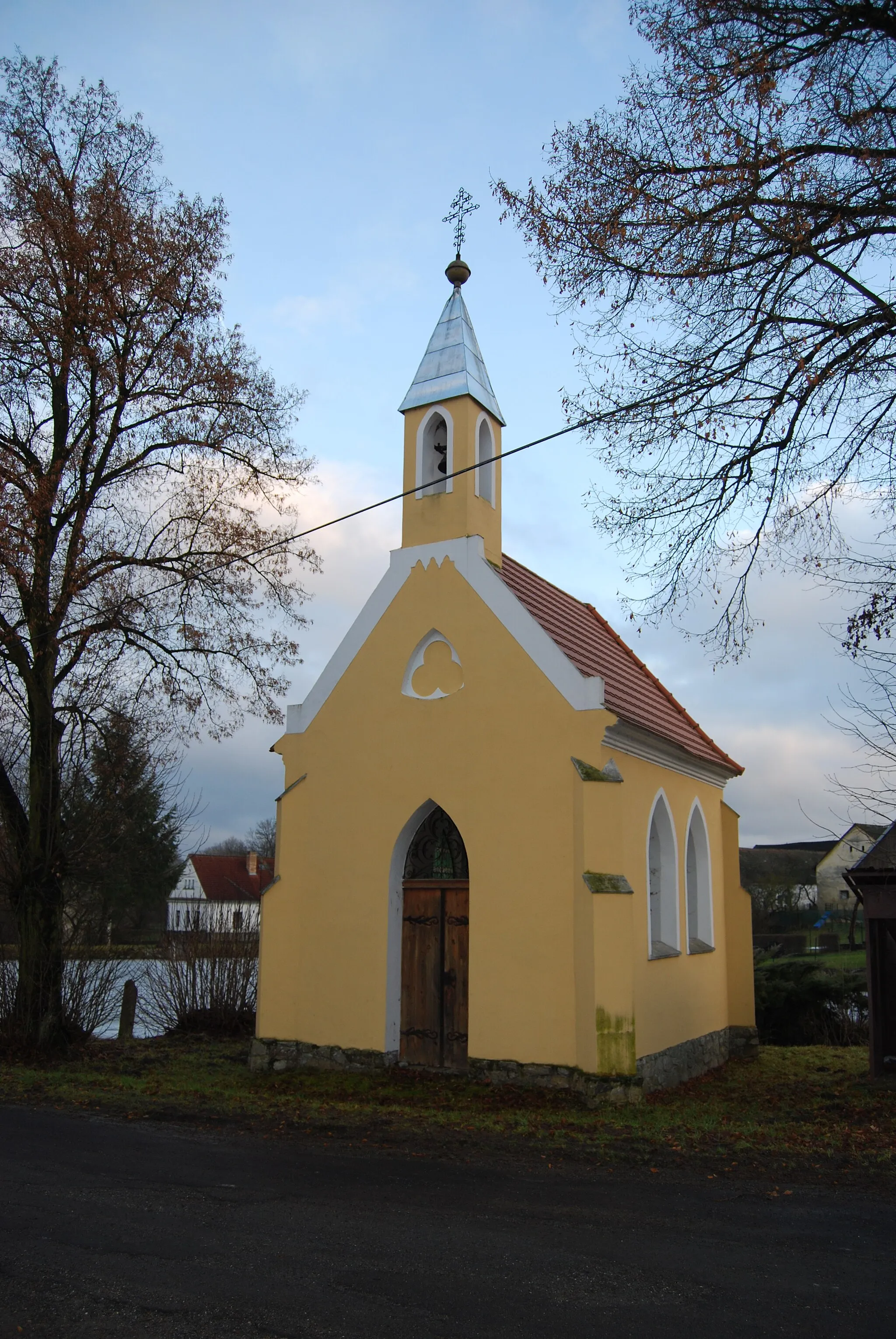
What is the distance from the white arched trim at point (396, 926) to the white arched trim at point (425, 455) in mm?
4244

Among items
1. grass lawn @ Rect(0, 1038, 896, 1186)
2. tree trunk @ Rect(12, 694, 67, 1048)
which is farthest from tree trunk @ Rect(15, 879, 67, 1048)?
grass lawn @ Rect(0, 1038, 896, 1186)

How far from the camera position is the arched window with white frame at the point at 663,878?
46.2 ft

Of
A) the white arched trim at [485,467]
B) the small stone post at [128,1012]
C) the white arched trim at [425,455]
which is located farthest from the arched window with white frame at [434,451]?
the small stone post at [128,1012]

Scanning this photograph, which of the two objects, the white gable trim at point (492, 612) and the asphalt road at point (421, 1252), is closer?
the asphalt road at point (421, 1252)

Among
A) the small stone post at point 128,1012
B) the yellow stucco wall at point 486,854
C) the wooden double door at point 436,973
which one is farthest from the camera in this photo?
the small stone post at point 128,1012

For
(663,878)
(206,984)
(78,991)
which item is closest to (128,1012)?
(206,984)

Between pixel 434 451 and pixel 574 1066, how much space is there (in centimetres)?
838

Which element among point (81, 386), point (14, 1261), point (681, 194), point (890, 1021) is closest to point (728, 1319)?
point (14, 1261)

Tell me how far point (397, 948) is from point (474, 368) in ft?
26.5

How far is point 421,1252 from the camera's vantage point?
229 inches

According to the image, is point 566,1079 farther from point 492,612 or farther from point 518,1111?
point 492,612

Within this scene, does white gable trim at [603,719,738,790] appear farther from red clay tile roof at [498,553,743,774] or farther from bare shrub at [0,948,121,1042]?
bare shrub at [0,948,121,1042]

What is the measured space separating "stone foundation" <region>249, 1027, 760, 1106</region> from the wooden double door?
0.28m

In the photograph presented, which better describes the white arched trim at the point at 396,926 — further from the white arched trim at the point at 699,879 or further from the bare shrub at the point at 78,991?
the bare shrub at the point at 78,991
